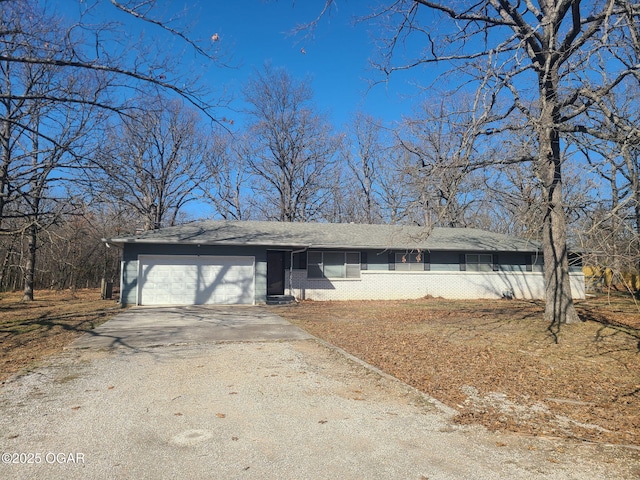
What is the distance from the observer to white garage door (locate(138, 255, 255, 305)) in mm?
16578

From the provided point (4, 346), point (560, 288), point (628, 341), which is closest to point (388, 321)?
point (560, 288)

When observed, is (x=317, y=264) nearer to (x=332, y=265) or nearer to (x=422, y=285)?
(x=332, y=265)

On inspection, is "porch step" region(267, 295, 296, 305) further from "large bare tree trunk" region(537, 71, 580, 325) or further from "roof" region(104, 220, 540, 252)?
"large bare tree trunk" region(537, 71, 580, 325)

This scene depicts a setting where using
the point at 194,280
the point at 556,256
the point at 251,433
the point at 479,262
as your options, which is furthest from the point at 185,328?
the point at 479,262

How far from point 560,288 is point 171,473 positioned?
10.0 m

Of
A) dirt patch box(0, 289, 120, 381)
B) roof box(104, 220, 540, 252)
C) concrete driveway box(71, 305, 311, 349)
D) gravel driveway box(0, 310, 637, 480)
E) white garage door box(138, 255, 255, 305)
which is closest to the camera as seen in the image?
gravel driveway box(0, 310, 637, 480)

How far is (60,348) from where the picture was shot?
8.17m

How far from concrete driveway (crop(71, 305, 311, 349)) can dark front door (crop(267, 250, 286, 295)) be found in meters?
5.12

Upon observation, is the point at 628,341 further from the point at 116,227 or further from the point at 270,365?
the point at 116,227

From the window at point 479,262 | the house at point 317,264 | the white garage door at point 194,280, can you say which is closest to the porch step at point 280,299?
the house at point 317,264

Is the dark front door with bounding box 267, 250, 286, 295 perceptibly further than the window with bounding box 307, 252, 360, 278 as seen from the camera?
Yes

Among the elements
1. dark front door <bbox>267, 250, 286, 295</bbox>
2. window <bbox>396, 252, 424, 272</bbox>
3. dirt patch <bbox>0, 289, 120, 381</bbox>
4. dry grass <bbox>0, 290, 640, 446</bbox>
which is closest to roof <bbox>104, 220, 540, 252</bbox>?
window <bbox>396, 252, 424, 272</bbox>

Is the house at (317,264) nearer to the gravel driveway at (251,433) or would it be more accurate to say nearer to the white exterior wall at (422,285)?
the white exterior wall at (422,285)

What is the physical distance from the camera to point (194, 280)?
16969mm
